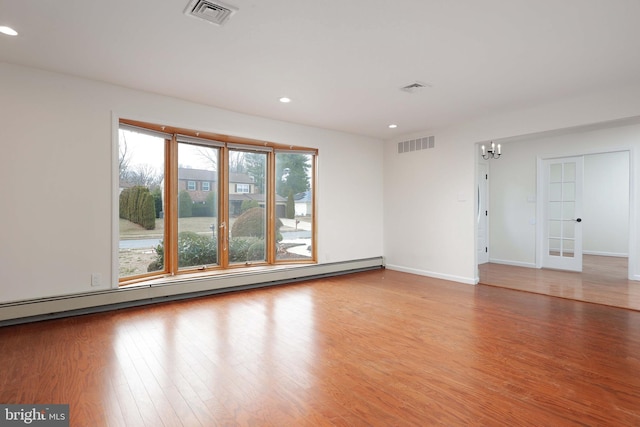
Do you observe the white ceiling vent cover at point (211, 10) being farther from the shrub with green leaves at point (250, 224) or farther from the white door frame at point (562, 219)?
the white door frame at point (562, 219)

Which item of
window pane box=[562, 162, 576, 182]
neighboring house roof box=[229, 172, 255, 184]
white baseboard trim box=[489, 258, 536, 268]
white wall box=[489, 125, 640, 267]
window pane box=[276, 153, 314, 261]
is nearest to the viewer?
neighboring house roof box=[229, 172, 255, 184]

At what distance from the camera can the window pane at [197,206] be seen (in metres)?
4.86

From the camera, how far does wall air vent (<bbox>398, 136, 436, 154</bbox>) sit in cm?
607

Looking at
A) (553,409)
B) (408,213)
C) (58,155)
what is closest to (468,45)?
(553,409)

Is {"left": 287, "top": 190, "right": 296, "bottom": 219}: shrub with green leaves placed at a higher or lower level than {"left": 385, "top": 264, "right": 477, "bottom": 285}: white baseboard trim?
higher

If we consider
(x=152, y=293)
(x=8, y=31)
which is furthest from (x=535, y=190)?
(x=8, y=31)

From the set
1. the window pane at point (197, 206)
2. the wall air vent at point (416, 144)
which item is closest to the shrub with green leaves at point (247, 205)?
the window pane at point (197, 206)

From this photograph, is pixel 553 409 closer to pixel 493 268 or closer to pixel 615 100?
pixel 615 100

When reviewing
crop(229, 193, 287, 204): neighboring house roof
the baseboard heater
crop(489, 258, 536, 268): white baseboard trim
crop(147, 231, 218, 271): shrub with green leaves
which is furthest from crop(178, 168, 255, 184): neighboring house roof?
crop(489, 258, 536, 268): white baseboard trim

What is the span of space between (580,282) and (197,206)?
6.31 meters

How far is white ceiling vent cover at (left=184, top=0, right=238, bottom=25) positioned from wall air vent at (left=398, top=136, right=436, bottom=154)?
176 inches

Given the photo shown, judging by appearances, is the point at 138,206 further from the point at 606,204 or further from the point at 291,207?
the point at 606,204

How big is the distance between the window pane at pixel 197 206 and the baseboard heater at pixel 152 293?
489 millimetres

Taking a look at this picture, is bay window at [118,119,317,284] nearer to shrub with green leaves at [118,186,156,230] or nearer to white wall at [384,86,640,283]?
→ shrub with green leaves at [118,186,156,230]
